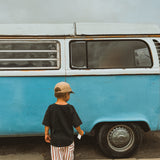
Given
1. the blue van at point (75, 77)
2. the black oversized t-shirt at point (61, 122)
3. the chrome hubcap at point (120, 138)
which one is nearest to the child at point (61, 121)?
the black oversized t-shirt at point (61, 122)

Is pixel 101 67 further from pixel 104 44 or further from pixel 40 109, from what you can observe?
pixel 40 109

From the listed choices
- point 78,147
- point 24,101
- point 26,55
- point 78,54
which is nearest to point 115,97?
point 78,54

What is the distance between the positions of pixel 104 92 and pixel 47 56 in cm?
120

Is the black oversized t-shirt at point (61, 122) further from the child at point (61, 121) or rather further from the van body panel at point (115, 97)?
the van body panel at point (115, 97)

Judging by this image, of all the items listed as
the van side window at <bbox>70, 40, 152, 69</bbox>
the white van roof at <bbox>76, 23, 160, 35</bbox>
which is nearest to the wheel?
the van side window at <bbox>70, 40, 152, 69</bbox>

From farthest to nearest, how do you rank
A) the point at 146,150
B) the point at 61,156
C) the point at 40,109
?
the point at 146,150 < the point at 40,109 < the point at 61,156

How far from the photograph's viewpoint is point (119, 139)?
3.48m

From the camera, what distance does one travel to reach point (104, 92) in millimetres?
3381

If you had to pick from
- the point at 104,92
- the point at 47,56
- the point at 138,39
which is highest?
the point at 138,39

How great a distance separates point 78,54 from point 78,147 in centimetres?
202

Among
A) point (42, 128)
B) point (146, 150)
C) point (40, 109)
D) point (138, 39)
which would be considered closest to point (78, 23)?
point (138, 39)

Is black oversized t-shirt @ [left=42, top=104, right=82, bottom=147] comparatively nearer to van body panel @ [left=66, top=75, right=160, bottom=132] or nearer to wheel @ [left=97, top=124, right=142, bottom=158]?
van body panel @ [left=66, top=75, right=160, bottom=132]

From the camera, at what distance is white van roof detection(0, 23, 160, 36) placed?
3381 millimetres

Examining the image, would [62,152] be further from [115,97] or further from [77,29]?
[77,29]
